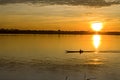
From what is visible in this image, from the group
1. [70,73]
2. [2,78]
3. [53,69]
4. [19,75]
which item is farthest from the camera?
[53,69]

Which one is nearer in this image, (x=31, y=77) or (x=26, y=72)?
(x=31, y=77)

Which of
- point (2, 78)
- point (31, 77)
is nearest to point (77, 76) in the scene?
point (31, 77)

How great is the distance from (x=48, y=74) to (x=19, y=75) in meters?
2.74

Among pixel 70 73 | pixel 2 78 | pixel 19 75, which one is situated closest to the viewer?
pixel 2 78

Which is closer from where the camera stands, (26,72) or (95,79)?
(95,79)

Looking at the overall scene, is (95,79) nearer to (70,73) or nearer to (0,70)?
(70,73)

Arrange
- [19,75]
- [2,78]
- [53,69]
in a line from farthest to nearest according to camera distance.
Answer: [53,69], [19,75], [2,78]

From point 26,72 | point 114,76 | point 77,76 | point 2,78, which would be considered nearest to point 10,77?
point 2,78

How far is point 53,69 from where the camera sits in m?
34.9

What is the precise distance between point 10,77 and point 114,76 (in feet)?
30.3

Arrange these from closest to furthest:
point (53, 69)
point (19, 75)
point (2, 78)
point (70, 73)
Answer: point (2, 78) → point (19, 75) → point (70, 73) → point (53, 69)

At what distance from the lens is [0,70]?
33375 mm

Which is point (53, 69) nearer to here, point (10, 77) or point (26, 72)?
point (26, 72)

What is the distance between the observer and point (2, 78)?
93.3ft
